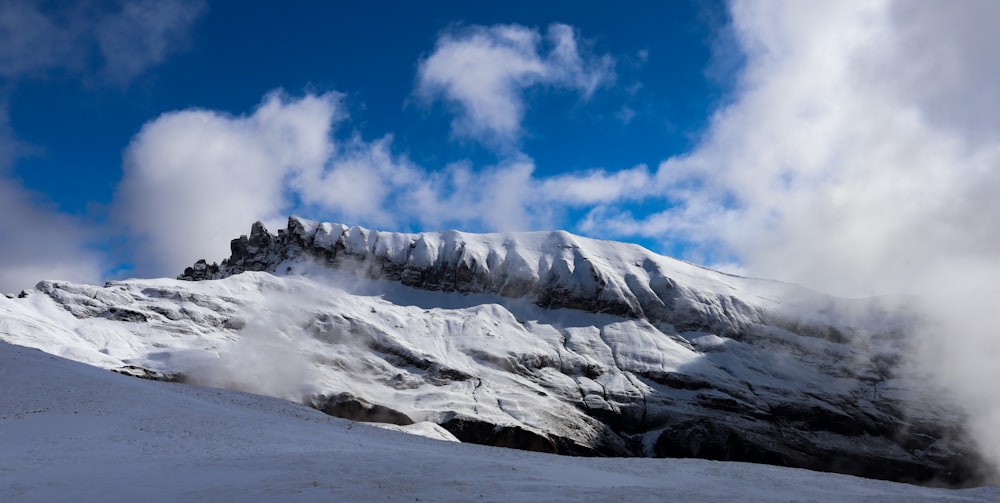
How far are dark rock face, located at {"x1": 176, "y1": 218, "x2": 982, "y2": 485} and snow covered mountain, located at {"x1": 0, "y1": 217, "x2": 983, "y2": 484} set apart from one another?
0.40 m

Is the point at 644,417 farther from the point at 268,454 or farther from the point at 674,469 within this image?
the point at 268,454

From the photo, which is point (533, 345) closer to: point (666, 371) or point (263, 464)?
point (666, 371)

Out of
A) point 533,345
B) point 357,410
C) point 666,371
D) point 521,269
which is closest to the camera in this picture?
point 357,410

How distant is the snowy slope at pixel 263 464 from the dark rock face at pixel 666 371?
203 feet

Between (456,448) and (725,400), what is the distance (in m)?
99.2

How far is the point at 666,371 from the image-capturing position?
448ft

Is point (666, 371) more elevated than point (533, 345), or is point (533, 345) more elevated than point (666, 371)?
point (533, 345)

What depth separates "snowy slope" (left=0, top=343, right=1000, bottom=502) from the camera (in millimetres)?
22406

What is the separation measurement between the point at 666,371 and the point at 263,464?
11716 centimetres

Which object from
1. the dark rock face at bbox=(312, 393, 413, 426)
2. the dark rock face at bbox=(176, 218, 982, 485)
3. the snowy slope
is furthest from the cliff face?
the snowy slope

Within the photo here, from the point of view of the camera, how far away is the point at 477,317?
149625 mm

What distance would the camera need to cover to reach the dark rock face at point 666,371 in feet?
387

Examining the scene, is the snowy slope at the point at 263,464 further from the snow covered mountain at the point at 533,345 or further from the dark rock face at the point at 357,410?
the dark rock face at the point at 357,410

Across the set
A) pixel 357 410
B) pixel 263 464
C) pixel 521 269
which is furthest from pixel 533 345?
pixel 263 464
